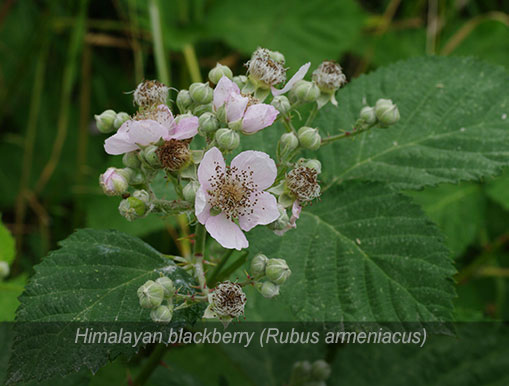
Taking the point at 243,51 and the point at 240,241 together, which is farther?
the point at 243,51

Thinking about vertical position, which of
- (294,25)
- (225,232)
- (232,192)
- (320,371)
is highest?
(294,25)

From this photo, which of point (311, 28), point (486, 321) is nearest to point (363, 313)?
point (486, 321)

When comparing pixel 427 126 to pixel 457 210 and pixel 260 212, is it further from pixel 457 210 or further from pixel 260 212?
pixel 457 210

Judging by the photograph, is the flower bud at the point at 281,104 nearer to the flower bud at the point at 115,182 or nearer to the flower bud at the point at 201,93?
the flower bud at the point at 201,93

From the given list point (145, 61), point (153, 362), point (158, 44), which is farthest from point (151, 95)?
point (145, 61)

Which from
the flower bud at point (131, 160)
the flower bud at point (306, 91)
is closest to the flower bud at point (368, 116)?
the flower bud at point (306, 91)

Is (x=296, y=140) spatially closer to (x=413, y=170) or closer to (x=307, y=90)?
(x=307, y=90)
